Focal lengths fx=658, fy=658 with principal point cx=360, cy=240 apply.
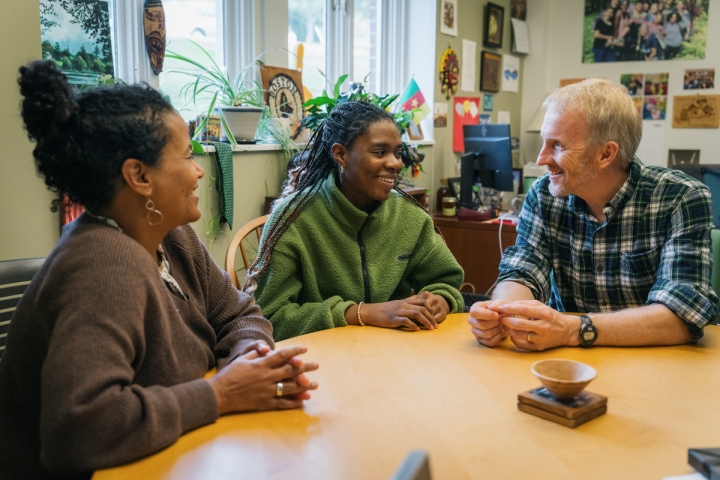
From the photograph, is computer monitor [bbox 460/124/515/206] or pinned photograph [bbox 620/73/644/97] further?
pinned photograph [bbox 620/73/644/97]

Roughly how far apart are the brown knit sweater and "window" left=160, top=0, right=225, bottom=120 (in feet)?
5.88

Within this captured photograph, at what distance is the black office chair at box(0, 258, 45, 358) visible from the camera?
1449 mm

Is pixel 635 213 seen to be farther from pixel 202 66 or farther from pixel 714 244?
pixel 202 66

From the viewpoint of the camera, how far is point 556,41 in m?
5.25

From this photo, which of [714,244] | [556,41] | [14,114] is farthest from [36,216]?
[556,41]

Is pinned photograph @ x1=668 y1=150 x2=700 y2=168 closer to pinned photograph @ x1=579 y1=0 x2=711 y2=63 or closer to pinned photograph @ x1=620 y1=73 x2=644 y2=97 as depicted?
pinned photograph @ x1=620 y1=73 x2=644 y2=97

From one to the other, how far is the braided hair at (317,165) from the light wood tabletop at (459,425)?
1.57ft

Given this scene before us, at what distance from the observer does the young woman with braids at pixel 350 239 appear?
5.93 ft

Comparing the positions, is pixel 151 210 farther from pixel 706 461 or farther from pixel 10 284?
pixel 706 461

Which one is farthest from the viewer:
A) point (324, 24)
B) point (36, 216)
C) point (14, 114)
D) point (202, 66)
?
point (324, 24)

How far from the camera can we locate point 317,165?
2.11m

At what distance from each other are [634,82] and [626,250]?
3.75m

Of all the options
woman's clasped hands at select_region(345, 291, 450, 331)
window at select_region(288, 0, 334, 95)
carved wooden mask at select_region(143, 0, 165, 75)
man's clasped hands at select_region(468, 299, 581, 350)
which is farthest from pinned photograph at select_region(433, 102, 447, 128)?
man's clasped hands at select_region(468, 299, 581, 350)

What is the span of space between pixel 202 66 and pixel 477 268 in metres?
1.80
